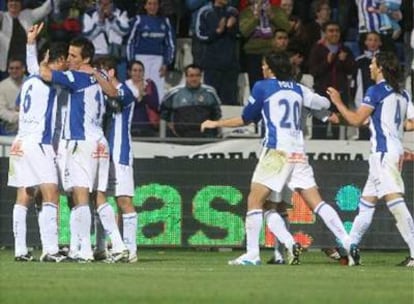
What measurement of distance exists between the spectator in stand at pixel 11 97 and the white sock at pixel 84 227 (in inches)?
192

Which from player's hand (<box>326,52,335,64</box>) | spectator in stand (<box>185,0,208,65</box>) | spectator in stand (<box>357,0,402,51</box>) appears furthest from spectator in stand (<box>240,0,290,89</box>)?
spectator in stand (<box>357,0,402,51</box>)

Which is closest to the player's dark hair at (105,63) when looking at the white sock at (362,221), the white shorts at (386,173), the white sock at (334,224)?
the white sock at (334,224)

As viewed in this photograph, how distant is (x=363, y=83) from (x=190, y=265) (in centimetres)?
819

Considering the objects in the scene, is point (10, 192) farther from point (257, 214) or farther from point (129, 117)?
point (257, 214)

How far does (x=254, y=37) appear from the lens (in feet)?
79.8

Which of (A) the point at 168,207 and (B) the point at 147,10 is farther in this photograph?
(B) the point at 147,10

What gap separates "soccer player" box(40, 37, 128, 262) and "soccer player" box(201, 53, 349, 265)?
3.98ft

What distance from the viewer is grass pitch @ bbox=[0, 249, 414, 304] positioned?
11664mm

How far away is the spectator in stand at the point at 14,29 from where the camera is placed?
77.2 feet

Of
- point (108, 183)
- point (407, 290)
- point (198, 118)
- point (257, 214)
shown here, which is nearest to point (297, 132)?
point (257, 214)

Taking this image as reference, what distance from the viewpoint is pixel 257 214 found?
16.2 m

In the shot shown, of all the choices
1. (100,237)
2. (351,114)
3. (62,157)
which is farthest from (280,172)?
(100,237)

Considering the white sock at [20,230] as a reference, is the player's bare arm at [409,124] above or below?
above

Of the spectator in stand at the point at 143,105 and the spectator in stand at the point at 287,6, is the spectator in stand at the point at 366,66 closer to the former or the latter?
the spectator in stand at the point at 287,6
